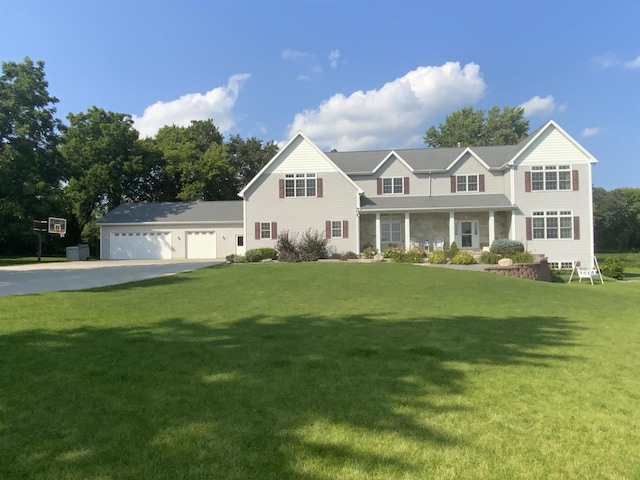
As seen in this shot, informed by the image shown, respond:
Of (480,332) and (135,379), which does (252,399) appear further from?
(480,332)

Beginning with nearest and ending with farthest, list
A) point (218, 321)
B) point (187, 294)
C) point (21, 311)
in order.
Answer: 1. point (218, 321)
2. point (21, 311)
3. point (187, 294)

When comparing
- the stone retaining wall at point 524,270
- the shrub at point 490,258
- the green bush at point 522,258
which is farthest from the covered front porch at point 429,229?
the stone retaining wall at point 524,270

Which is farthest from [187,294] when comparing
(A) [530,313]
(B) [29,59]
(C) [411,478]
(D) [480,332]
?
(B) [29,59]

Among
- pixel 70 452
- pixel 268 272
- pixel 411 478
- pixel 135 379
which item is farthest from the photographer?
pixel 268 272

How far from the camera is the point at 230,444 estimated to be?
10.7 ft

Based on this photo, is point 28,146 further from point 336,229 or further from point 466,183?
point 466,183

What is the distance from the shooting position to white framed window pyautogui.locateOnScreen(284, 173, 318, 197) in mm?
28266

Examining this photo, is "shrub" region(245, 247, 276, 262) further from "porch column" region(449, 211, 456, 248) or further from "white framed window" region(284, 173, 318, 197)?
"porch column" region(449, 211, 456, 248)

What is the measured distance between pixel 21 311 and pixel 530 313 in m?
10.8

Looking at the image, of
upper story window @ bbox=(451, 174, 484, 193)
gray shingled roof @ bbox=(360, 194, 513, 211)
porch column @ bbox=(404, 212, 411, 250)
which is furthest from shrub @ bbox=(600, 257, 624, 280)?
porch column @ bbox=(404, 212, 411, 250)

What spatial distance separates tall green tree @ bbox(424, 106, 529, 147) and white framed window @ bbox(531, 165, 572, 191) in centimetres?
3809

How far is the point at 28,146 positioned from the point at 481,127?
56.9 meters

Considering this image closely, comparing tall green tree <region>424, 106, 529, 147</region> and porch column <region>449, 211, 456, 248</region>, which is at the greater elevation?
tall green tree <region>424, 106, 529, 147</region>

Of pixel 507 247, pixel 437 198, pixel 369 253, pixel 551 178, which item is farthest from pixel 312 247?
pixel 551 178
